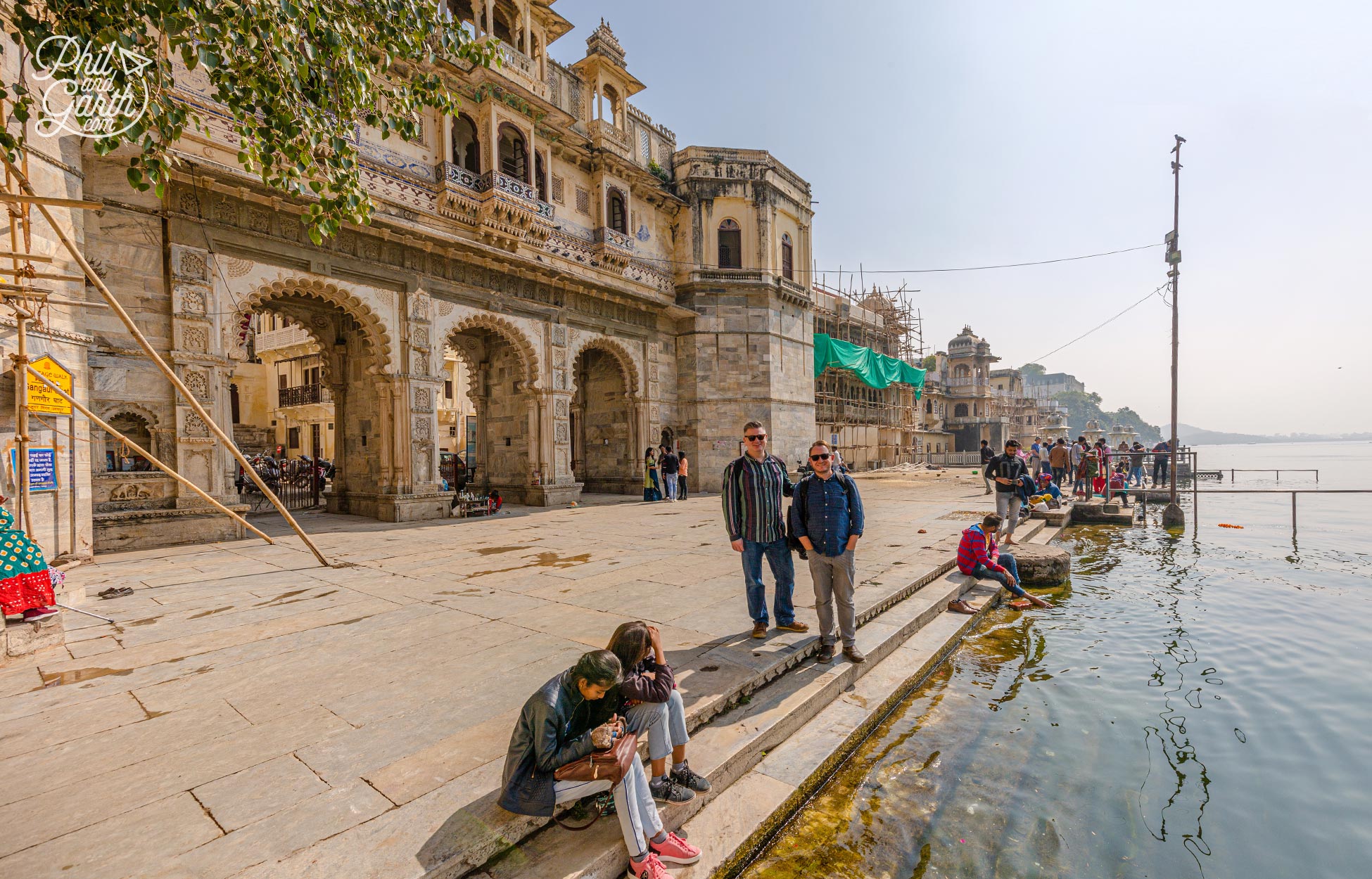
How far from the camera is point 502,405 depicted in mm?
17375

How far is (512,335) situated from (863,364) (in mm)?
19578

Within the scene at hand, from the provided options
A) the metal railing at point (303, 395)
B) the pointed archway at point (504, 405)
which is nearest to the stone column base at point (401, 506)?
the pointed archway at point (504, 405)

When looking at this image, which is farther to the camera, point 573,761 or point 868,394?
point 868,394

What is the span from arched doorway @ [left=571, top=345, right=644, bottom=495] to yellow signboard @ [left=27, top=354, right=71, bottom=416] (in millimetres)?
12628

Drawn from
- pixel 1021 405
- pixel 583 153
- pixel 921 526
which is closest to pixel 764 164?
pixel 583 153

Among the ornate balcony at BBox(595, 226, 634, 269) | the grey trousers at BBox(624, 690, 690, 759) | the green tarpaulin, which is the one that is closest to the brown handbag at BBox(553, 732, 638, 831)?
the grey trousers at BBox(624, 690, 690, 759)

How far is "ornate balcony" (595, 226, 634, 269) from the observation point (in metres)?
17.4

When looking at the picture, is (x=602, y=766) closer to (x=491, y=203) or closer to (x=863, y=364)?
(x=491, y=203)

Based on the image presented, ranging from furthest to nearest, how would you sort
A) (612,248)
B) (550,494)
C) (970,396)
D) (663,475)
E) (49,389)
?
(970,396) < (663,475) < (612,248) < (550,494) < (49,389)

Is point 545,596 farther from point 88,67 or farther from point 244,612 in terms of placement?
point 88,67

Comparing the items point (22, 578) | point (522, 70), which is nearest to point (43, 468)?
point (22, 578)

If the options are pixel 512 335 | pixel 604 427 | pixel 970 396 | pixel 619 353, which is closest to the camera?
pixel 512 335

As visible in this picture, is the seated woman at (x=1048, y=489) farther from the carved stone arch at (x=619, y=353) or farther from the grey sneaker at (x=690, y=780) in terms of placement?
the grey sneaker at (x=690, y=780)

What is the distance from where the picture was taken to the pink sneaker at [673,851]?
8.55ft
